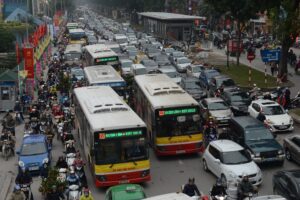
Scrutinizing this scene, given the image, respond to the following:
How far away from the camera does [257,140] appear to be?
23781 mm

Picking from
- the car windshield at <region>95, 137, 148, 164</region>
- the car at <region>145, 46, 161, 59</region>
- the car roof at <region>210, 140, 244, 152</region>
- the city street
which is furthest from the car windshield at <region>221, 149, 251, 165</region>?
the car at <region>145, 46, 161, 59</region>

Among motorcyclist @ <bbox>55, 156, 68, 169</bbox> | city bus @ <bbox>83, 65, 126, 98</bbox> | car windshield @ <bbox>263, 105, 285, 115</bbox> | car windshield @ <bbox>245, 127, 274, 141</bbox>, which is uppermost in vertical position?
city bus @ <bbox>83, 65, 126, 98</bbox>

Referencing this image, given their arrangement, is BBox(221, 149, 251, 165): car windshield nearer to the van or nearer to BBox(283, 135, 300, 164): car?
BBox(283, 135, 300, 164): car

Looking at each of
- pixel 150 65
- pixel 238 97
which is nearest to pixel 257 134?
pixel 238 97

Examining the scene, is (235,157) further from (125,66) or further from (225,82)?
(125,66)

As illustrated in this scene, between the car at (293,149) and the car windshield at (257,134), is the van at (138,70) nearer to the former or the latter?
the car windshield at (257,134)

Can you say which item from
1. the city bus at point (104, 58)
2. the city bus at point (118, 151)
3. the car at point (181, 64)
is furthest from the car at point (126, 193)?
the car at point (181, 64)

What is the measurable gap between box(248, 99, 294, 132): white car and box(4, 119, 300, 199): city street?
183 inches

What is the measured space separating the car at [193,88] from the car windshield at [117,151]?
16.0 m

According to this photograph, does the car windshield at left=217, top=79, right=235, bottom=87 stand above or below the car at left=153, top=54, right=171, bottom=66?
above

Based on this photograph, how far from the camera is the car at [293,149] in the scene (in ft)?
76.8

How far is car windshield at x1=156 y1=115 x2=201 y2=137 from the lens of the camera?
2422 cm

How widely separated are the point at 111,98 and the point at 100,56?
20.2m

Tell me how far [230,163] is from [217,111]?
994 centimetres
